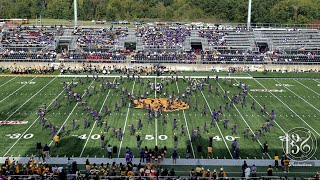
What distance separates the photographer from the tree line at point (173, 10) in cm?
8575

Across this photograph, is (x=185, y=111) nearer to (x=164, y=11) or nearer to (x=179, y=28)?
(x=179, y=28)

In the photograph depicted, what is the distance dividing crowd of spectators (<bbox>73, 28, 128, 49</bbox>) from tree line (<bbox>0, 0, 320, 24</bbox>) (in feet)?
101

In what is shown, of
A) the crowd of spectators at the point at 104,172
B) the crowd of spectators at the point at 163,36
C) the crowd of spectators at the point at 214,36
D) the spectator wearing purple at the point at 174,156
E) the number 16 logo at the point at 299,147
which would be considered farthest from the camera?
the crowd of spectators at the point at 214,36

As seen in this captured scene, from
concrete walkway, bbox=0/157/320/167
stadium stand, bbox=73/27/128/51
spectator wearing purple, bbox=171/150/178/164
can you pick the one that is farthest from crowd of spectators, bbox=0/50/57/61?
spectator wearing purple, bbox=171/150/178/164

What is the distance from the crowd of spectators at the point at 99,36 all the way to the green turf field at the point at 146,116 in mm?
14029

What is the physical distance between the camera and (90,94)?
32938 millimetres

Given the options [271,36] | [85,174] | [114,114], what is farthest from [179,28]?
[85,174]

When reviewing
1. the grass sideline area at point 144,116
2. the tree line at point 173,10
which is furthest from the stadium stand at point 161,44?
the tree line at point 173,10

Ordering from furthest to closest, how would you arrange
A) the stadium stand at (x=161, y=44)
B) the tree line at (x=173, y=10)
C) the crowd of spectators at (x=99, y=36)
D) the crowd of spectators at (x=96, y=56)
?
the tree line at (x=173, y=10) → the crowd of spectators at (x=99, y=36) → the stadium stand at (x=161, y=44) → the crowd of spectators at (x=96, y=56)

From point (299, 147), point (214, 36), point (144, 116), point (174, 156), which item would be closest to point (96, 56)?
point (214, 36)

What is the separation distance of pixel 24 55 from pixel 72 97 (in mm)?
18629

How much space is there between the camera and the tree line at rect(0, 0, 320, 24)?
281 feet

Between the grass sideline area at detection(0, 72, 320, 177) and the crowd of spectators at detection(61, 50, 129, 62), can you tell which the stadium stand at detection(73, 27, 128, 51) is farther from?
the grass sideline area at detection(0, 72, 320, 177)

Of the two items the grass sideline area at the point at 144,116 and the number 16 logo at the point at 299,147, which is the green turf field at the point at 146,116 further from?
the number 16 logo at the point at 299,147
